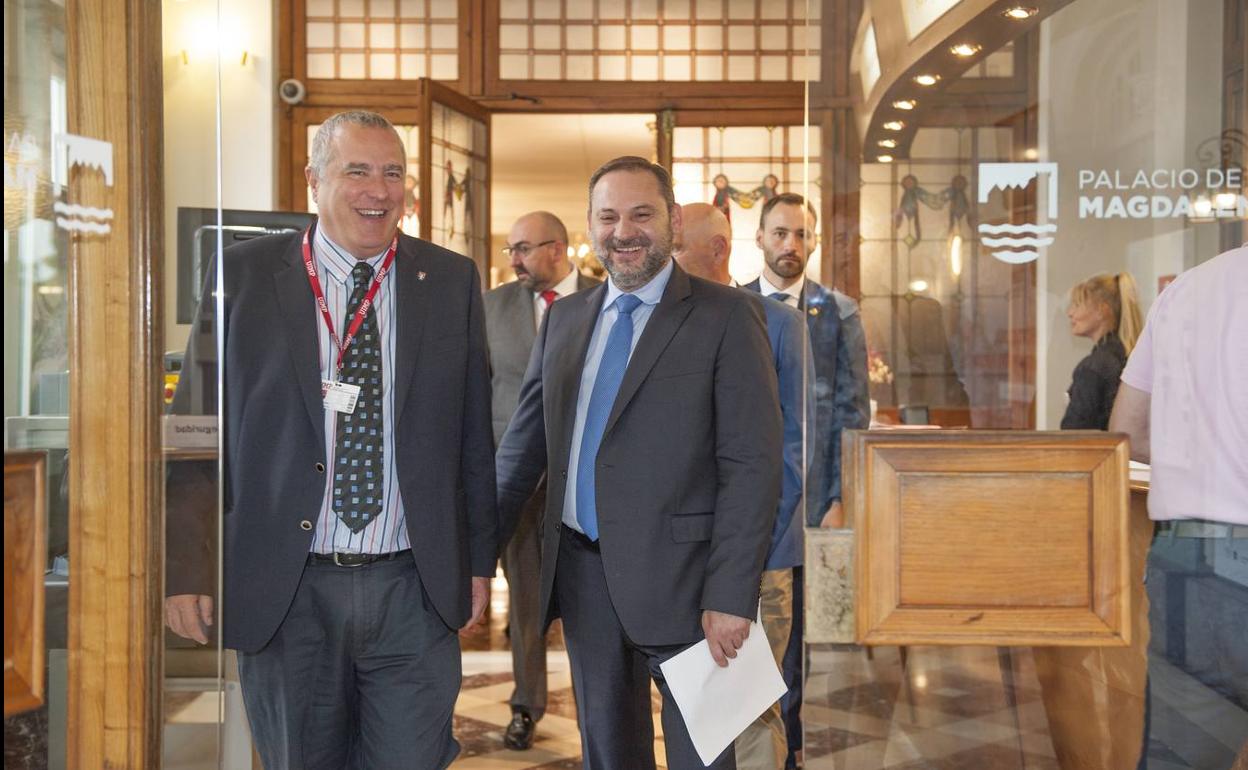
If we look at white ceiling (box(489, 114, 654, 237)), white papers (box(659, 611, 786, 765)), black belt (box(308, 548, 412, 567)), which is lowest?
white papers (box(659, 611, 786, 765))

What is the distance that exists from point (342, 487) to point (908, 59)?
1237mm

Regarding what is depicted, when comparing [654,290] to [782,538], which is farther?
[782,538]

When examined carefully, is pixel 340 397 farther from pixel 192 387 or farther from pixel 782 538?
pixel 782 538

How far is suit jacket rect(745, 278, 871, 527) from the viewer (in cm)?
215

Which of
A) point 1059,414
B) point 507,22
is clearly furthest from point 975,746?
point 507,22

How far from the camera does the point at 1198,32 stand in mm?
2227

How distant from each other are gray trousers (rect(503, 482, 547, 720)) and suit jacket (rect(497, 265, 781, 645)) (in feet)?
5.28

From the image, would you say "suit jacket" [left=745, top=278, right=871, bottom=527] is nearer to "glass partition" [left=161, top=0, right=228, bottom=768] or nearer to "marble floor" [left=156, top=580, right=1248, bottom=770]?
"marble floor" [left=156, top=580, right=1248, bottom=770]

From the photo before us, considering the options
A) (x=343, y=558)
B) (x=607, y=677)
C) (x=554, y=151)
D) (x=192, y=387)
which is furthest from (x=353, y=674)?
(x=554, y=151)

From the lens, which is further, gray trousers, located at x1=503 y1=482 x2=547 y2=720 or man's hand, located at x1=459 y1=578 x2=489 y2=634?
gray trousers, located at x1=503 y1=482 x2=547 y2=720

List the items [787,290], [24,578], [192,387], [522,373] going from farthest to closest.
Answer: [522,373]
[787,290]
[192,387]
[24,578]

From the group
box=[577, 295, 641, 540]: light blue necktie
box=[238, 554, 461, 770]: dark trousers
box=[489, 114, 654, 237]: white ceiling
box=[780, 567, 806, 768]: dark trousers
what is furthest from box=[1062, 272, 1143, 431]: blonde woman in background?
box=[489, 114, 654, 237]: white ceiling

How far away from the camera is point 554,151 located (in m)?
10.5

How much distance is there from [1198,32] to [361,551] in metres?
1.74
